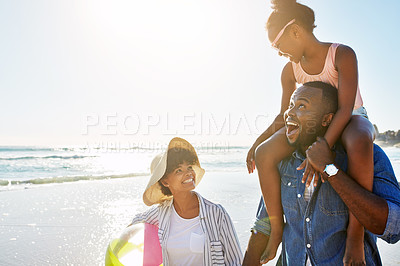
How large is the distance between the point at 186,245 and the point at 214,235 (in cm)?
26

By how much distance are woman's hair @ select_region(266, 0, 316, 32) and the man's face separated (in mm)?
590

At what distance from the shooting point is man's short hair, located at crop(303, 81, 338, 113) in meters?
2.01

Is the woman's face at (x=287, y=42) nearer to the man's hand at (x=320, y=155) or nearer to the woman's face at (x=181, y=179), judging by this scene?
the man's hand at (x=320, y=155)

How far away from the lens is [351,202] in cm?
161

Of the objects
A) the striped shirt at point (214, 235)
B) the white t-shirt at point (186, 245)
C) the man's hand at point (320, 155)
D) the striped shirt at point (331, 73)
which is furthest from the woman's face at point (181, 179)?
the man's hand at point (320, 155)

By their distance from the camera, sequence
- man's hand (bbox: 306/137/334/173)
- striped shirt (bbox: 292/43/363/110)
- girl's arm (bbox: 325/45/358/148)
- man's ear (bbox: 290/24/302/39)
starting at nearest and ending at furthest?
1. man's hand (bbox: 306/137/334/173)
2. girl's arm (bbox: 325/45/358/148)
3. striped shirt (bbox: 292/43/363/110)
4. man's ear (bbox: 290/24/302/39)

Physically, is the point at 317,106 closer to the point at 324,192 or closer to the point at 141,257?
the point at 324,192

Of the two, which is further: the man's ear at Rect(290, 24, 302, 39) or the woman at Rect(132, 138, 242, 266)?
the woman at Rect(132, 138, 242, 266)

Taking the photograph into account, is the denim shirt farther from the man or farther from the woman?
the woman

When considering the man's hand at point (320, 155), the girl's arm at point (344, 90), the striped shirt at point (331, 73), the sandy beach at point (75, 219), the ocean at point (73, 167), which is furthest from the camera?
the ocean at point (73, 167)

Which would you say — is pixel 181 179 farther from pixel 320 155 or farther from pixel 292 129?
pixel 320 155

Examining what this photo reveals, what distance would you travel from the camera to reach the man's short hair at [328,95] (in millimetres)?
2012

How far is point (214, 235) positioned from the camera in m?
2.92

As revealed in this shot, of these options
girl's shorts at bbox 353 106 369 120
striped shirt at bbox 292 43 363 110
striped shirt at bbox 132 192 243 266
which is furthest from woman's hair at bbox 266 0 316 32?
striped shirt at bbox 132 192 243 266
